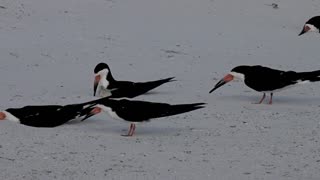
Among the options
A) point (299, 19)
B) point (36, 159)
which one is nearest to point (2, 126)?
point (36, 159)

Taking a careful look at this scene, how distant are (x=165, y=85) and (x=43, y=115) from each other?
8.51 feet

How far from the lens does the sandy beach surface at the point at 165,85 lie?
5457 mm

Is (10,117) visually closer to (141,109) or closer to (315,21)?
(141,109)

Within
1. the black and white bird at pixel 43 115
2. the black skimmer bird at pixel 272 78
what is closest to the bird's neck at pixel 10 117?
the black and white bird at pixel 43 115

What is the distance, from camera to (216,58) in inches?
413

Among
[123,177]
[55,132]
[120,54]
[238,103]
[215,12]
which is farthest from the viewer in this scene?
[215,12]

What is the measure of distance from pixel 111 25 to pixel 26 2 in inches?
55.1

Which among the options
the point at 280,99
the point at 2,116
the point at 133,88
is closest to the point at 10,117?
the point at 2,116

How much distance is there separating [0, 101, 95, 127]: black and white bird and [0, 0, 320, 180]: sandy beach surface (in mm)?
89

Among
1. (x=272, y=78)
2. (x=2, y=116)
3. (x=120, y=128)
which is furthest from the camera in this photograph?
(x=272, y=78)

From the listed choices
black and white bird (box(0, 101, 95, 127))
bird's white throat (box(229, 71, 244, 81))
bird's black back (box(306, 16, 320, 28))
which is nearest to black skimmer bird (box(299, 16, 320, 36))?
bird's black back (box(306, 16, 320, 28))

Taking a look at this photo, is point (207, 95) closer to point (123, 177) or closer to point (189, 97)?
point (189, 97)

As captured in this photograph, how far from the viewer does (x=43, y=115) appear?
21.7 feet

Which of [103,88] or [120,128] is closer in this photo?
[120,128]
